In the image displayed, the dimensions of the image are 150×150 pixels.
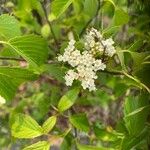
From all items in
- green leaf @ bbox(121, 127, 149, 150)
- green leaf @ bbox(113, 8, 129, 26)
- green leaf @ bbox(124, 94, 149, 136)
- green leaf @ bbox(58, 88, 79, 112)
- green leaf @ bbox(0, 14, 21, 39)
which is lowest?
green leaf @ bbox(121, 127, 149, 150)

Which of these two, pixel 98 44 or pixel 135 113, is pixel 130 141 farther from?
pixel 98 44

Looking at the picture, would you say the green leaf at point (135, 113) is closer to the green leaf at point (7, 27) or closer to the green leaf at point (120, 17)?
the green leaf at point (120, 17)

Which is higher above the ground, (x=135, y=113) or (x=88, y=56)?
(x=88, y=56)

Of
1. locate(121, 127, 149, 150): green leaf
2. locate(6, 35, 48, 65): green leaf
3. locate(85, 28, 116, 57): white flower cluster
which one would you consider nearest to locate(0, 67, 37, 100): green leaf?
locate(6, 35, 48, 65): green leaf

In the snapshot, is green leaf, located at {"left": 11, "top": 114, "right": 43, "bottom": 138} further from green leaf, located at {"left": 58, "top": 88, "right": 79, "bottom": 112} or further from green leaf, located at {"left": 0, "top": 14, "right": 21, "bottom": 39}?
green leaf, located at {"left": 0, "top": 14, "right": 21, "bottom": 39}

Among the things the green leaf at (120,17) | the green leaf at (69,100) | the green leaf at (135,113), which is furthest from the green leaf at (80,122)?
the green leaf at (120,17)

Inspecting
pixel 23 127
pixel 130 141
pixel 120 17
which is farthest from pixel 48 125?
pixel 120 17
